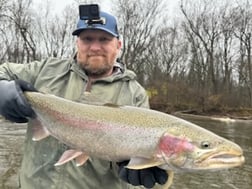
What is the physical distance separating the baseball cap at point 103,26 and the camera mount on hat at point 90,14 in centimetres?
2

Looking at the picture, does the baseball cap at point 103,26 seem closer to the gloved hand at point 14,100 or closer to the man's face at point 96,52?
the man's face at point 96,52

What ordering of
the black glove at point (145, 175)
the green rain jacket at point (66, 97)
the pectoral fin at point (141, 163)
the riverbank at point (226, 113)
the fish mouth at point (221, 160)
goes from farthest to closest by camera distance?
1. the riverbank at point (226, 113)
2. the green rain jacket at point (66, 97)
3. the black glove at point (145, 175)
4. the pectoral fin at point (141, 163)
5. the fish mouth at point (221, 160)

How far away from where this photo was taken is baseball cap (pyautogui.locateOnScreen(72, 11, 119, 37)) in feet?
11.7

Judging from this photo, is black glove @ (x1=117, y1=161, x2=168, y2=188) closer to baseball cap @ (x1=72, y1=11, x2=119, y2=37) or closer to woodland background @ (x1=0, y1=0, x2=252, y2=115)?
baseball cap @ (x1=72, y1=11, x2=119, y2=37)

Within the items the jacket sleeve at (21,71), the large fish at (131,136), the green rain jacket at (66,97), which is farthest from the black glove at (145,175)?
the jacket sleeve at (21,71)

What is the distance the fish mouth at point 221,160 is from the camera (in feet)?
8.68

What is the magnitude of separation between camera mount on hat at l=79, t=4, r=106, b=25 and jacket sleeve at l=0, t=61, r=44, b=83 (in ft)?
1.78

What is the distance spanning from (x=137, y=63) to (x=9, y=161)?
4660 centimetres

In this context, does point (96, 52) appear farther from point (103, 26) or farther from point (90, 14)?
point (90, 14)

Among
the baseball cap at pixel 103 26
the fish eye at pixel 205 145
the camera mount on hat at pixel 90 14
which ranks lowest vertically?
the fish eye at pixel 205 145

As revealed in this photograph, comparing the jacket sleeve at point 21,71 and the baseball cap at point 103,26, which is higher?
the baseball cap at point 103,26

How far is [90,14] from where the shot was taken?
3.61 m

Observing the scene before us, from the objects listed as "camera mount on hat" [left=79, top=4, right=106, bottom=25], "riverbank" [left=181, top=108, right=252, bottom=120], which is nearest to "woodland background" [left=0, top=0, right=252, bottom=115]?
"riverbank" [left=181, top=108, right=252, bottom=120]

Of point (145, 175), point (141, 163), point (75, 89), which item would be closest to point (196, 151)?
point (141, 163)
